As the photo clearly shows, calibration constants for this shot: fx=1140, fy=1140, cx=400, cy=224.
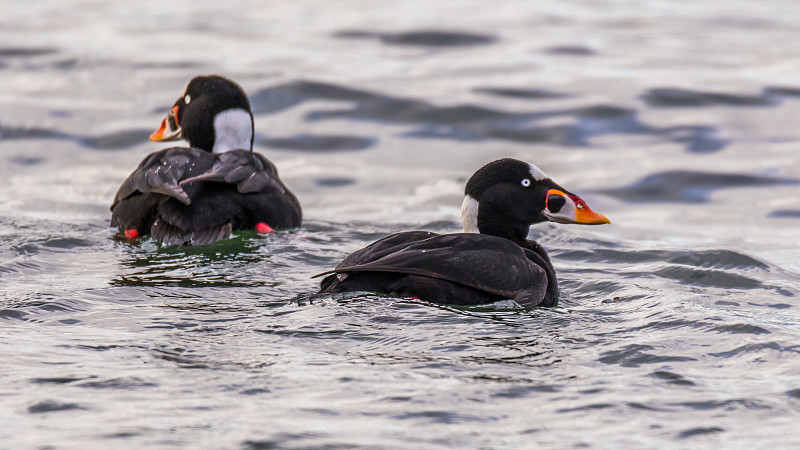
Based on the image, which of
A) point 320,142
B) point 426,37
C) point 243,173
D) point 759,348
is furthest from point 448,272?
point 426,37

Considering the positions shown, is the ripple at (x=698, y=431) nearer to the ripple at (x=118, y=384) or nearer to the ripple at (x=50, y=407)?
the ripple at (x=118, y=384)

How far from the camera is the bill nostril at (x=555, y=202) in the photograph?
6.66 meters

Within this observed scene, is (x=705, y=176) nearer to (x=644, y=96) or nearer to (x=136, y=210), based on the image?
(x=644, y=96)

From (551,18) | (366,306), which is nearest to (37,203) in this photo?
(366,306)

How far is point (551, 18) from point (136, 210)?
11.3 m

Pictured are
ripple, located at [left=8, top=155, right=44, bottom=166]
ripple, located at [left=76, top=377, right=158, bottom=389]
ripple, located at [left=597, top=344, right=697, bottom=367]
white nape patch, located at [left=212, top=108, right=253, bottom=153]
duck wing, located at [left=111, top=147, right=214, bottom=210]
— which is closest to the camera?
ripple, located at [left=76, top=377, right=158, bottom=389]

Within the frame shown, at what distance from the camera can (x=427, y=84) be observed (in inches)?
541

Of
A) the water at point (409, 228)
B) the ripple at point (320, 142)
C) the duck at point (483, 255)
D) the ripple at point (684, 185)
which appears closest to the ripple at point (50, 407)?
the water at point (409, 228)

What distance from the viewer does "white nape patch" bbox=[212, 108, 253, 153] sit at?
29.0 feet

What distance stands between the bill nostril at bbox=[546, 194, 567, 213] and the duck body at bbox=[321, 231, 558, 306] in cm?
50

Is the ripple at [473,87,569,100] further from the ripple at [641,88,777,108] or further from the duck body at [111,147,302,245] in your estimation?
the duck body at [111,147,302,245]

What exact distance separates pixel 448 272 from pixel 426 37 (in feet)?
34.1

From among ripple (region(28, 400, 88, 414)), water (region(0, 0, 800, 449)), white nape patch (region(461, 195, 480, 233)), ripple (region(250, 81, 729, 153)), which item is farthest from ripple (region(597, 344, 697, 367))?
ripple (region(250, 81, 729, 153))

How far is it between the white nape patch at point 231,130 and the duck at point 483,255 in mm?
2739
